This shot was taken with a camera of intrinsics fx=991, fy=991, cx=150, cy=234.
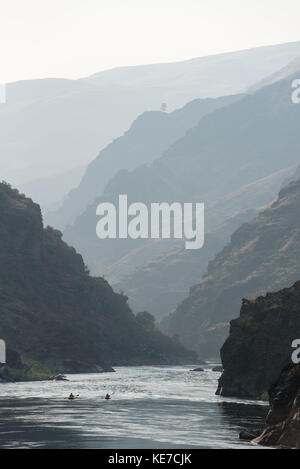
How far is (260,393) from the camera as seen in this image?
575 ft

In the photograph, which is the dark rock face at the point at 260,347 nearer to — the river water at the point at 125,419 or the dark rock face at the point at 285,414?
the river water at the point at 125,419

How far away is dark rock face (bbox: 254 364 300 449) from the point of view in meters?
91.2

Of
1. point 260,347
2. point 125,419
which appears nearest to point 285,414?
point 125,419

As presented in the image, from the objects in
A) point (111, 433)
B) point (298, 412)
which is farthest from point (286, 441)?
point (111, 433)

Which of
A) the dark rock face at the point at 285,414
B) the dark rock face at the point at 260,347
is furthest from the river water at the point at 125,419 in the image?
the dark rock face at the point at 260,347

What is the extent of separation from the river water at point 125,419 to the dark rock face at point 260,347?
19.6 ft

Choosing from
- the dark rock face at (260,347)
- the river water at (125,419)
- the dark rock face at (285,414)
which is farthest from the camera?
the dark rock face at (260,347)

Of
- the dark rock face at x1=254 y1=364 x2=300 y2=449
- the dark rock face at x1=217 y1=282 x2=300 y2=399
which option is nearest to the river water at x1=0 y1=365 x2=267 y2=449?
the dark rock face at x1=254 y1=364 x2=300 y2=449

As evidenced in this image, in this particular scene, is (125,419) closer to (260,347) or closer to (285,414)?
(285,414)

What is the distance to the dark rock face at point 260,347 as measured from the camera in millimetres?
177875

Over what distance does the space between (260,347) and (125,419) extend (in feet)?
214

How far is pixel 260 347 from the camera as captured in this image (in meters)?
183
